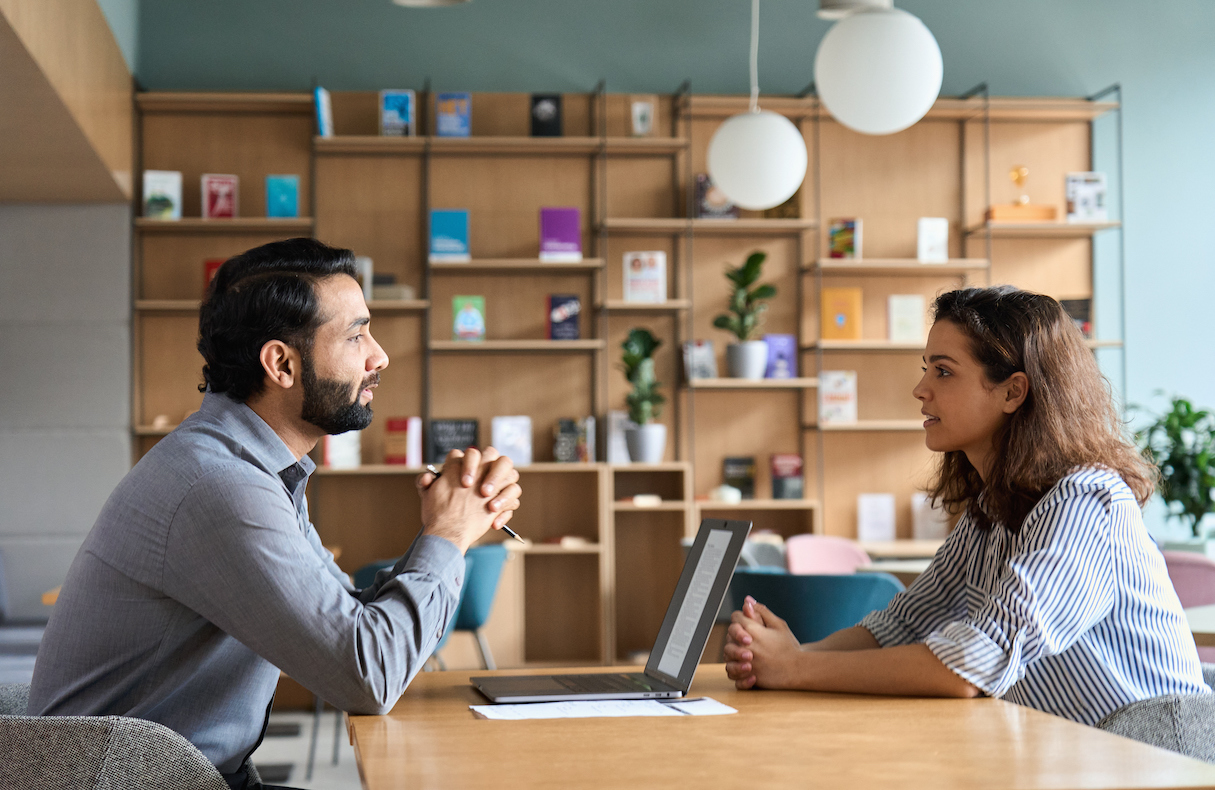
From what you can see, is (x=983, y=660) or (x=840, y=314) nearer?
(x=983, y=660)

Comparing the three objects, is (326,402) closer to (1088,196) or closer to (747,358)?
(747,358)

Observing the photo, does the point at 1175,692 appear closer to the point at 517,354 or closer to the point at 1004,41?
the point at 517,354

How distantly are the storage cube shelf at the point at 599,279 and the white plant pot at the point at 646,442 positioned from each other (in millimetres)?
76

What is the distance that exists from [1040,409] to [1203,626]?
1213 mm

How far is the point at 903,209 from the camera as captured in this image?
6.01m

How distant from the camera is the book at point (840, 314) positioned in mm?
5859

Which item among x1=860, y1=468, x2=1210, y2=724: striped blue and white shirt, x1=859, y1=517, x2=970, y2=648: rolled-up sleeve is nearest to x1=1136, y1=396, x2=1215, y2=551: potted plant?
x1=859, y1=517, x2=970, y2=648: rolled-up sleeve

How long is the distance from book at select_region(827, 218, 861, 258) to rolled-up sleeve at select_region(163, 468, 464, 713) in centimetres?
480

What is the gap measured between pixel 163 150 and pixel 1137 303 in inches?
213

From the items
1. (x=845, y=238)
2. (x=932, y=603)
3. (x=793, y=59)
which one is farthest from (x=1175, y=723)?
(x=793, y=59)

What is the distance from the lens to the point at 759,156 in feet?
15.0

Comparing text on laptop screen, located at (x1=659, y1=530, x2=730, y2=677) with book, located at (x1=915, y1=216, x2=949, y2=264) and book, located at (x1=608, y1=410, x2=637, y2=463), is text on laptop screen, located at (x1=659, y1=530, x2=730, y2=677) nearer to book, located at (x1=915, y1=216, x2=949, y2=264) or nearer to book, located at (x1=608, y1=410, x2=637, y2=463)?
book, located at (x1=608, y1=410, x2=637, y2=463)

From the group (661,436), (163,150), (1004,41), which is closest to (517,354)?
(661,436)

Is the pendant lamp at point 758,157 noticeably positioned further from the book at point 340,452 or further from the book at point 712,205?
the book at point 340,452
